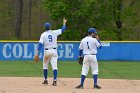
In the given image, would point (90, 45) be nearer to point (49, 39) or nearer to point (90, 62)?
point (90, 62)

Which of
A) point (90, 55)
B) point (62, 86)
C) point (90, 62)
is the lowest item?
point (62, 86)

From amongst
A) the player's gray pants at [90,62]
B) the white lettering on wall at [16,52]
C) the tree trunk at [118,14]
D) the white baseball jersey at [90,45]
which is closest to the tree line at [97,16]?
the tree trunk at [118,14]

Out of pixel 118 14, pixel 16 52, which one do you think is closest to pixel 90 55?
pixel 16 52

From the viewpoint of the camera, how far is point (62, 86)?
16.0 meters

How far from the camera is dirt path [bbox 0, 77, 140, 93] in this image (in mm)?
14539

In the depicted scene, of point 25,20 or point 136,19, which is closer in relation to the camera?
point 136,19

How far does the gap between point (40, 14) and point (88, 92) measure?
44.8 meters

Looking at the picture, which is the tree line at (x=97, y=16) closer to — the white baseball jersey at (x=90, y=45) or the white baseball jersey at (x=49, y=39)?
the white baseball jersey at (x=49, y=39)

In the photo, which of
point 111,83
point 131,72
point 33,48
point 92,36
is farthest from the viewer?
point 33,48

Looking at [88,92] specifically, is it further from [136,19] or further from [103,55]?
[136,19]

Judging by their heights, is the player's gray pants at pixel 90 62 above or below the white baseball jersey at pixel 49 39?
below

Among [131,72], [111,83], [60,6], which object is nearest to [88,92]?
[111,83]

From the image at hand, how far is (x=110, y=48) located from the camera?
30297 mm

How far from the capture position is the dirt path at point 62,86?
14.5 metres
